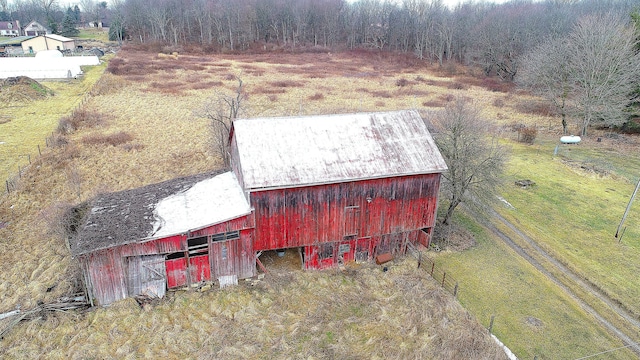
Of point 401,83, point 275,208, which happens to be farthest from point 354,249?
point 401,83

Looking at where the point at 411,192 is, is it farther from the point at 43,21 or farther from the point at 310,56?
the point at 43,21

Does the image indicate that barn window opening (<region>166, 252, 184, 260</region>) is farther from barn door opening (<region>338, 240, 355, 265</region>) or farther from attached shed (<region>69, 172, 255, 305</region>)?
barn door opening (<region>338, 240, 355, 265</region>)

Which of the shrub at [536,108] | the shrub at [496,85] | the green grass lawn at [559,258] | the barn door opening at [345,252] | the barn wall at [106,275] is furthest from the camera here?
the shrub at [496,85]

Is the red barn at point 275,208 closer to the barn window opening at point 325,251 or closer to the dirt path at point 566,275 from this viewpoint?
the barn window opening at point 325,251

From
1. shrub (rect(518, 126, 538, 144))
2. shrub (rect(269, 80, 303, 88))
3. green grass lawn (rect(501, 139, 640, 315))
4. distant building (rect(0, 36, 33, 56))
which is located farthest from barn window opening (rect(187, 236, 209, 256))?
distant building (rect(0, 36, 33, 56))

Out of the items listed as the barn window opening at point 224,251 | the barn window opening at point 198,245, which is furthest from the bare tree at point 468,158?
the barn window opening at point 198,245

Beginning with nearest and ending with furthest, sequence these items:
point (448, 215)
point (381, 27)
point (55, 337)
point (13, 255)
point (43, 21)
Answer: point (55, 337) < point (13, 255) < point (448, 215) < point (381, 27) < point (43, 21)

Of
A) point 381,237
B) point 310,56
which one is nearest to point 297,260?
point 381,237
